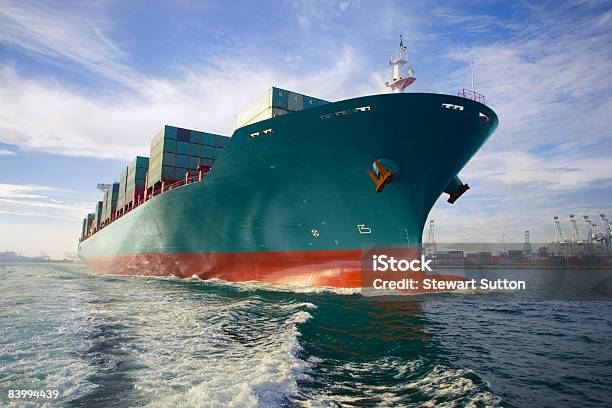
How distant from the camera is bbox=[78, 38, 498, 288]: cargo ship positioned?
15.0m

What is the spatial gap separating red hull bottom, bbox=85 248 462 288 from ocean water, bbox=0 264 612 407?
3025 millimetres

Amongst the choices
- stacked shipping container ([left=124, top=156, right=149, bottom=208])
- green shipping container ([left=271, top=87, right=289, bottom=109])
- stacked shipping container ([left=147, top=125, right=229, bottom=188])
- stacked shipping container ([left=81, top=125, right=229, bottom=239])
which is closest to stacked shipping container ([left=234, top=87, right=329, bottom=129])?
green shipping container ([left=271, top=87, right=289, bottom=109])

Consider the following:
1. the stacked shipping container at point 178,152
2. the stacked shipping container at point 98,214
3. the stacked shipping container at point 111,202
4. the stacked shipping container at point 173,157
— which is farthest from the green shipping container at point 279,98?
the stacked shipping container at point 98,214

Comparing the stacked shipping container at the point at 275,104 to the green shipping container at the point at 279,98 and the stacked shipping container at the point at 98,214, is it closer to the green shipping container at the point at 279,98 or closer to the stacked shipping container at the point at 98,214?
the green shipping container at the point at 279,98

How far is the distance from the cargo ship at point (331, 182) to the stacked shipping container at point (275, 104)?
0.09m

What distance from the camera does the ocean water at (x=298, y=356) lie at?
17.8 ft

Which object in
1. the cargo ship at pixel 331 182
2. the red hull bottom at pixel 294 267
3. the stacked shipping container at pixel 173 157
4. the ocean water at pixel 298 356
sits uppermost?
the stacked shipping container at pixel 173 157

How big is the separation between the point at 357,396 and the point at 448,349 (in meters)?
Answer: 3.92

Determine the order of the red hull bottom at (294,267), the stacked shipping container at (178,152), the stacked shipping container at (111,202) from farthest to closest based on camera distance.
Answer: the stacked shipping container at (111,202)
the stacked shipping container at (178,152)
the red hull bottom at (294,267)

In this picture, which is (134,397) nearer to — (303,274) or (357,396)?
(357,396)

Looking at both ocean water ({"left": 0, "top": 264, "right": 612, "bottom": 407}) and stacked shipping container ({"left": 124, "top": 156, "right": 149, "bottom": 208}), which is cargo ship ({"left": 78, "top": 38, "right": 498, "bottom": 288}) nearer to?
ocean water ({"left": 0, "top": 264, "right": 612, "bottom": 407})

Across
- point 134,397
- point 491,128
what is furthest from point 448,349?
point 491,128

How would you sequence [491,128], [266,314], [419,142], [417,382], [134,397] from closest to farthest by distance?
1. [134,397]
2. [417,382]
3. [266,314]
4. [419,142]
5. [491,128]

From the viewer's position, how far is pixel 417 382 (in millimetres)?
6074
